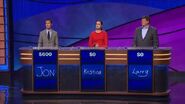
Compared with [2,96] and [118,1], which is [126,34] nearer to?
[118,1]

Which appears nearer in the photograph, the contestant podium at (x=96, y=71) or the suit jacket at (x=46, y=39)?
the contestant podium at (x=96, y=71)

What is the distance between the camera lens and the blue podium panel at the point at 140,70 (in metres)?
8.74

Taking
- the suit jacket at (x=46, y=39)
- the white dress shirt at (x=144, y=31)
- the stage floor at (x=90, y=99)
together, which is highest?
the white dress shirt at (x=144, y=31)

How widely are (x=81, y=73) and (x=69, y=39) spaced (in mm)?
2990

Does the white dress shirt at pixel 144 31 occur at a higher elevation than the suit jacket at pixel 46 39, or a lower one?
higher

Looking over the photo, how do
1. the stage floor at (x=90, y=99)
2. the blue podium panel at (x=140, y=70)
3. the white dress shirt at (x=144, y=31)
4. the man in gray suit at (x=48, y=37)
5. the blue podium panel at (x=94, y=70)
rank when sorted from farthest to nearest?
the man in gray suit at (x=48, y=37) → the white dress shirt at (x=144, y=31) → the blue podium panel at (x=94, y=70) → the blue podium panel at (x=140, y=70) → the stage floor at (x=90, y=99)

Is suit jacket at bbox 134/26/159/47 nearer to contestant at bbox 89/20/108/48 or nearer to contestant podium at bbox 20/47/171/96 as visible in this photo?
contestant podium at bbox 20/47/171/96

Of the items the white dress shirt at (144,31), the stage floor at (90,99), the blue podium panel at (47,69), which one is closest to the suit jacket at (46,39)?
the blue podium panel at (47,69)

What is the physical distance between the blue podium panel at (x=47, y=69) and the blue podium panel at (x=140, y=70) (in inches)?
54.8

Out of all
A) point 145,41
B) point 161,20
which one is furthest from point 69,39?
point 145,41

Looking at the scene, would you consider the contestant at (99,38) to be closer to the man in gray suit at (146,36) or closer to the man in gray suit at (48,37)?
the man in gray suit at (146,36)

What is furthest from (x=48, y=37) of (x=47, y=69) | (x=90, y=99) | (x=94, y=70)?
(x=90, y=99)

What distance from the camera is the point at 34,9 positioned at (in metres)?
11.8

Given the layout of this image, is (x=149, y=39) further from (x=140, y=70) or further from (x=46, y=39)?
(x=46, y=39)
